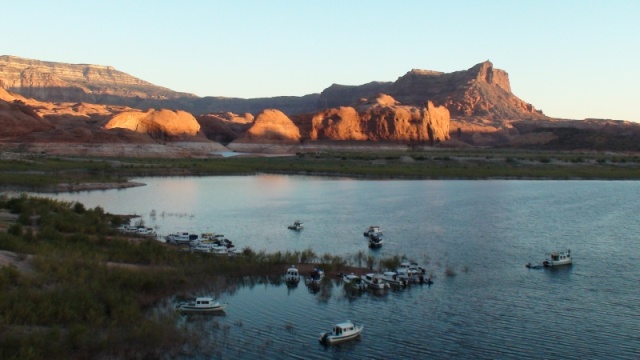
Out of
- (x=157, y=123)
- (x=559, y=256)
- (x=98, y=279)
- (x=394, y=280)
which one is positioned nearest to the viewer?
(x=98, y=279)

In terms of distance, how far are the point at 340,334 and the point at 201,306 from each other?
4.32m

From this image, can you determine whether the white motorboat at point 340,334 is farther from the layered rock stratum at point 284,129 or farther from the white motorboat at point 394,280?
the layered rock stratum at point 284,129

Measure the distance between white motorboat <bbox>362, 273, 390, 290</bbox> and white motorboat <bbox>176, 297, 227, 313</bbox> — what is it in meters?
5.30

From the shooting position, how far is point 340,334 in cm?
1662

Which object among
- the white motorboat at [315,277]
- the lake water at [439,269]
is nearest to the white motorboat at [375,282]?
the lake water at [439,269]

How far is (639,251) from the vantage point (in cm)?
2958

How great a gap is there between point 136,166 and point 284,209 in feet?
120

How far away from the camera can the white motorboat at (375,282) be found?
2184 cm

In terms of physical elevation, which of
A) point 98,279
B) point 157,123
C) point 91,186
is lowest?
point 91,186

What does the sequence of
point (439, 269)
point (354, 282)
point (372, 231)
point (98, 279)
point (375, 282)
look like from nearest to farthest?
1. point (98, 279)
2. point (375, 282)
3. point (354, 282)
4. point (439, 269)
5. point (372, 231)

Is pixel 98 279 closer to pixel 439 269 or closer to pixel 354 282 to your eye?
pixel 354 282

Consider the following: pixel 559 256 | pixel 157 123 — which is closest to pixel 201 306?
pixel 559 256

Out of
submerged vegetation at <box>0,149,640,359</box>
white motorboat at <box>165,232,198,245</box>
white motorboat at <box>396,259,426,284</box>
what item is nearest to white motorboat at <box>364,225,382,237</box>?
submerged vegetation at <box>0,149,640,359</box>

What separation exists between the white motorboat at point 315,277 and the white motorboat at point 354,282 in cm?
81
